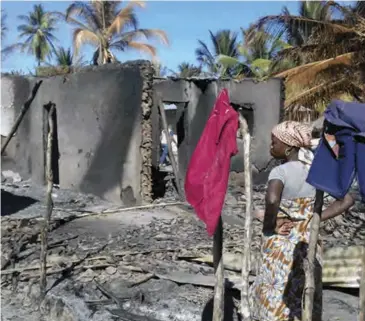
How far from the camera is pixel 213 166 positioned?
2.72 meters

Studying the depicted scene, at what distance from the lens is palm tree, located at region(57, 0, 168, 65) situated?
24.0 meters

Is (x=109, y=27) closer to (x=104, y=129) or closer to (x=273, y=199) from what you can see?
(x=104, y=129)

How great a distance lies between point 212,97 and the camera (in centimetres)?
1192

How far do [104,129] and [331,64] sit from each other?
7430 mm

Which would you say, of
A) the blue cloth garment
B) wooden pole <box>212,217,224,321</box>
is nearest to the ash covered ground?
wooden pole <box>212,217,224,321</box>

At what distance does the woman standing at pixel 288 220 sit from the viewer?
10.0 ft

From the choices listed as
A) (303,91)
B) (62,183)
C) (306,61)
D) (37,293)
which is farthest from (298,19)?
(37,293)

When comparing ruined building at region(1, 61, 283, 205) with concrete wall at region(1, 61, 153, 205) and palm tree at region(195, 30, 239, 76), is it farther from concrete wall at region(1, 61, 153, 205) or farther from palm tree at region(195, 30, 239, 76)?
palm tree at region(195, 30, 239, 76)

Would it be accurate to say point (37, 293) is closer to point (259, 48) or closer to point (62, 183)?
point (62, 183)

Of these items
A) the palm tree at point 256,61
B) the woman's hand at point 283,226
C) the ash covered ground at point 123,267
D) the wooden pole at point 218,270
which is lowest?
the ash covered ground at point 123,267

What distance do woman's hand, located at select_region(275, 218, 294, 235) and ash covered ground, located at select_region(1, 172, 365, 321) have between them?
145 centimetres

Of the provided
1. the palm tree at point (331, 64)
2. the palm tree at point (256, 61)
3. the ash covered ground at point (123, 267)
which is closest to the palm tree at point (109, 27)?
the palm tree at point (256, 61)

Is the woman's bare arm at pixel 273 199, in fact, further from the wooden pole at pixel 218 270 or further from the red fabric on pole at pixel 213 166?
the red fabric on pole at pixel 213 166

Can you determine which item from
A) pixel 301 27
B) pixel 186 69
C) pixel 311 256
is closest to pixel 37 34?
pixel 186 69
